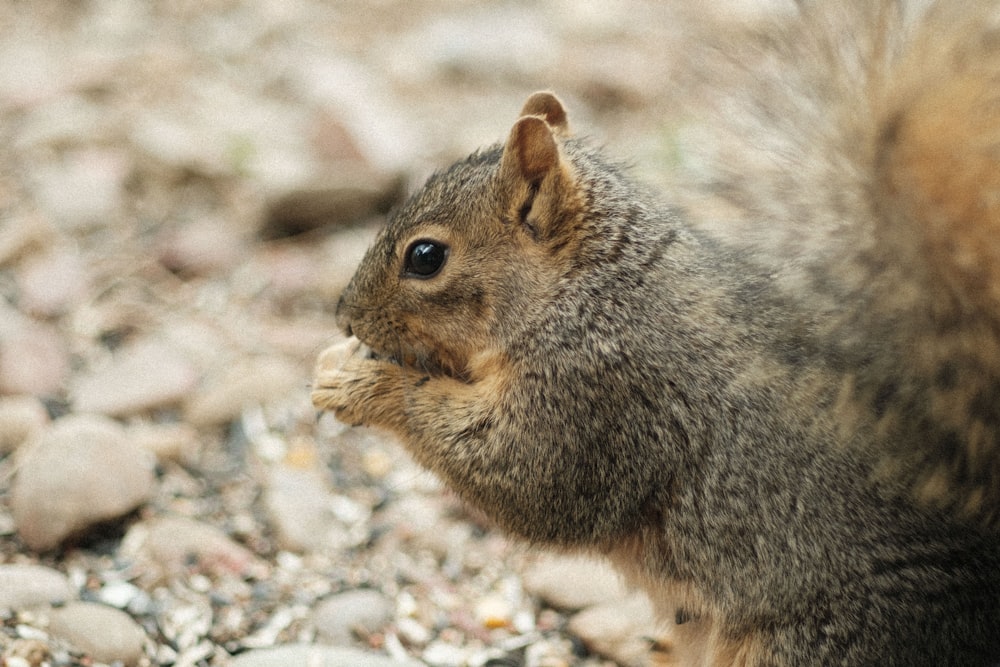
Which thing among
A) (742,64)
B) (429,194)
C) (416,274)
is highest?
(742,64)

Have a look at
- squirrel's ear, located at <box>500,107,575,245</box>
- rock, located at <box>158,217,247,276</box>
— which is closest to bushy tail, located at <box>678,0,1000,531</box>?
squirrel's ear, located at <box>500,107,575,245</box>

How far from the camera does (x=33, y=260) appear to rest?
11.8 ft

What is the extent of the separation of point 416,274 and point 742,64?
86 cm

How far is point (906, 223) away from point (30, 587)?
1.80 m

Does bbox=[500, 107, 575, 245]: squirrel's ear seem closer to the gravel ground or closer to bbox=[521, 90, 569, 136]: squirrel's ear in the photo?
bbox=[521, 90, 569, 136]: squirrel's ear

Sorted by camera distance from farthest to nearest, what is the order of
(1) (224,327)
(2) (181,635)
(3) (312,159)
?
(3) (312,159), (1) (224,327), (2) (181,635)

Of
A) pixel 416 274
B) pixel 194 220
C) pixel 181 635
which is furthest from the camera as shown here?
pixel 194 220

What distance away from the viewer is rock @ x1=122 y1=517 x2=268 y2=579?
8.14 ft

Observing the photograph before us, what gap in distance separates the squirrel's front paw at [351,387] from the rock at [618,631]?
0.74 metres

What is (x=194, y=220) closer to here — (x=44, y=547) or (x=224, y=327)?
(x=224, y=327)

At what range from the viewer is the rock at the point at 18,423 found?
2721 mm

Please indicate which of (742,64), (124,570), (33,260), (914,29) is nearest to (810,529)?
(914,29)

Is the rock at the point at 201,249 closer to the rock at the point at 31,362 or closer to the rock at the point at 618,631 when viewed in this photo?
the rock at the point at 31,362

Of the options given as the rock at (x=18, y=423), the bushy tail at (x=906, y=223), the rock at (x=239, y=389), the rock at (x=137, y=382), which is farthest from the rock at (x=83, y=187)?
the bushy tail at (x=906, y=223)
